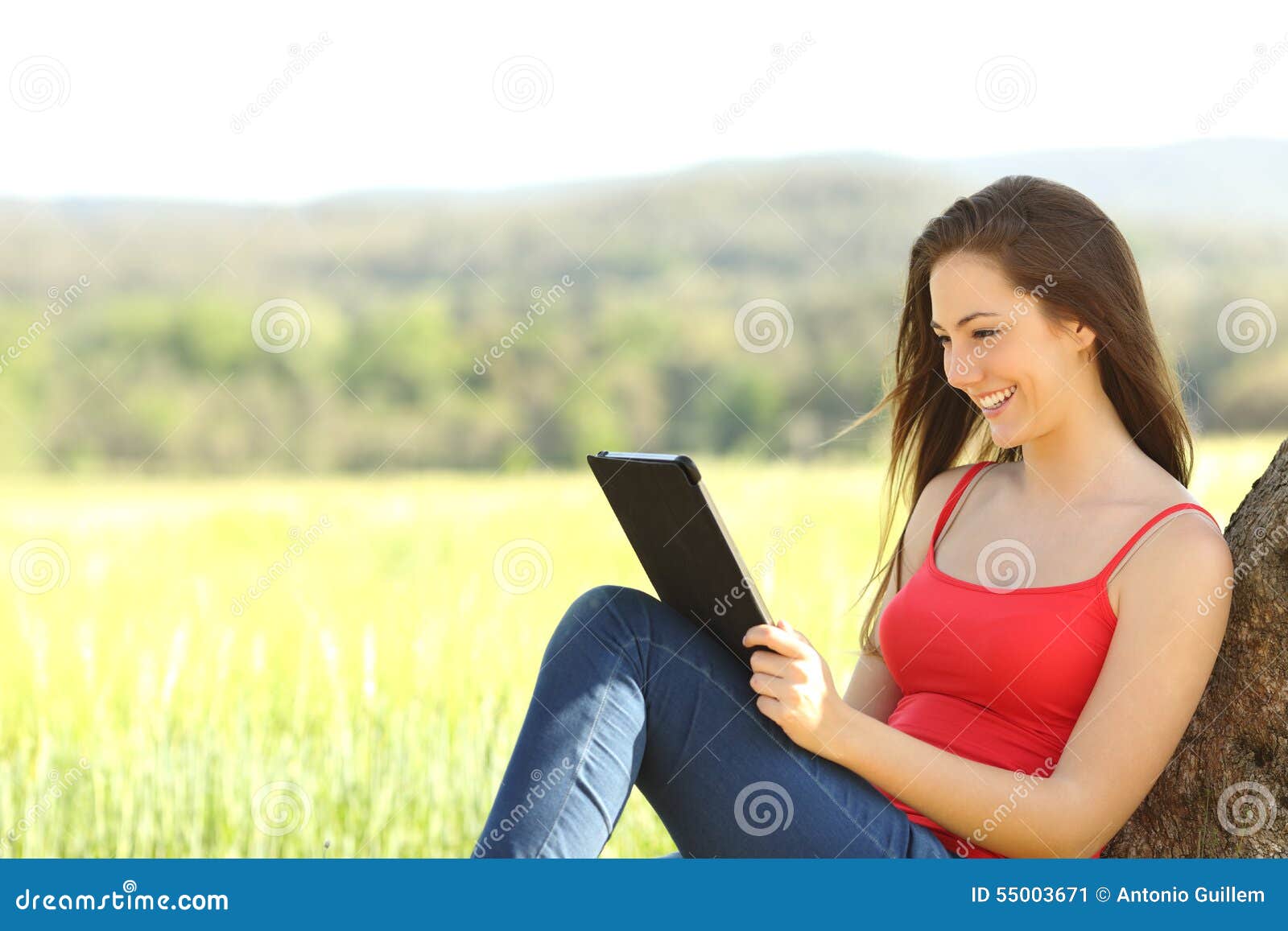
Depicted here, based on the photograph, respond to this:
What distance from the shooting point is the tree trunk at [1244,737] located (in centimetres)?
177

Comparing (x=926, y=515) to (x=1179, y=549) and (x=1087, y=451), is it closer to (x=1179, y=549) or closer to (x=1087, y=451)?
(x=1087, y=451)

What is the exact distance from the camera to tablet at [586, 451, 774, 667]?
1.65m

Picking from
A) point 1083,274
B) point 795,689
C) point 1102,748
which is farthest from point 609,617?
point 1083,274

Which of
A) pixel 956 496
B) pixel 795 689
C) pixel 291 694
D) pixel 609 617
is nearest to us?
pixel 795 689

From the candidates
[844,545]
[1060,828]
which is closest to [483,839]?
[1060,828]

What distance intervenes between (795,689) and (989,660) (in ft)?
1.23

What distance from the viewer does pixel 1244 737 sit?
180 cm

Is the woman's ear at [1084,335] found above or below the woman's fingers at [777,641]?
above

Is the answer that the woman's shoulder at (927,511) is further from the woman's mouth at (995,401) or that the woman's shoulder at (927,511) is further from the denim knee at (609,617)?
the denim knee at (609,617)

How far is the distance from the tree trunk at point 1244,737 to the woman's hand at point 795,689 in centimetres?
56

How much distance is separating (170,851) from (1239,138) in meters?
63.7

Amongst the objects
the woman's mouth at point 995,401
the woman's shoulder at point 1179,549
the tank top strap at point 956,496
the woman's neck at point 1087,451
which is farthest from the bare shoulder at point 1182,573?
the tank top strap at point 956,496

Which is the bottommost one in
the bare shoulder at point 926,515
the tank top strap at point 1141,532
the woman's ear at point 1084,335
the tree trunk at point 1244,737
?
the tree trunk at point 1244,737

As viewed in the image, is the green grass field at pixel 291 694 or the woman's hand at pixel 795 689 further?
the green grass field at pixel 291 694
